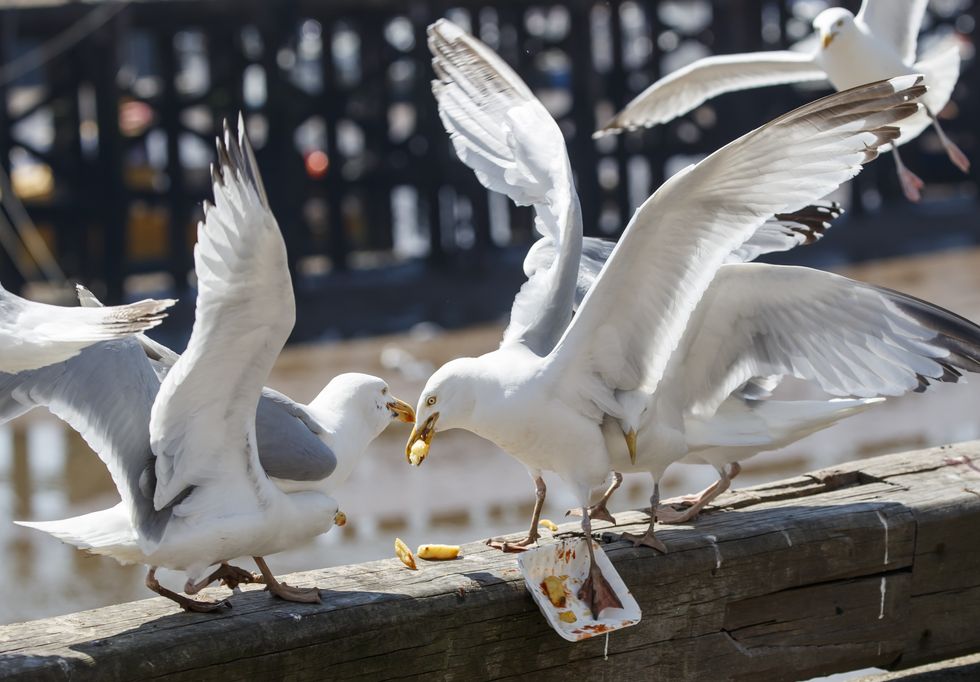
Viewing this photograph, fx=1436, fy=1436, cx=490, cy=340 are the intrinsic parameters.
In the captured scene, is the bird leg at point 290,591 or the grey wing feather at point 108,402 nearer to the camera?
the bird leg at point 290,591

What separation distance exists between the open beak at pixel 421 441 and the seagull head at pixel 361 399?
198 millimetres

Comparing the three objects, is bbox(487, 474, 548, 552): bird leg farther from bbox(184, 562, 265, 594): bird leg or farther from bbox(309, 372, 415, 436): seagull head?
bbox(184, 562, 265, 594): bird leg

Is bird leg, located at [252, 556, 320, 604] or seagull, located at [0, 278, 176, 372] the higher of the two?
seagull, located at [0, 278, 176, 372]

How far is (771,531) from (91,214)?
10.5 meters

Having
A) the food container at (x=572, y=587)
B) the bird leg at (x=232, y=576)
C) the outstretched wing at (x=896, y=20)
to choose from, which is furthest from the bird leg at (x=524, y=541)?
the outstretched wing at (x=896, y=20)

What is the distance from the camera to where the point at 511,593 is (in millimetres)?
3361

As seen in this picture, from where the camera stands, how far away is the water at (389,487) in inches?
261

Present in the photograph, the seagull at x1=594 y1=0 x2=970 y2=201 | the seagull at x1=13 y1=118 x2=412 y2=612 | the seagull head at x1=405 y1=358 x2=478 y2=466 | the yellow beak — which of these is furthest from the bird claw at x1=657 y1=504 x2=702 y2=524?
the seagull at x1=594 y1=0 x2=970 y2=201

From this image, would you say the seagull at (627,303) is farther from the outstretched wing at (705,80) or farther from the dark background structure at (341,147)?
the dark background structure at (341,147)

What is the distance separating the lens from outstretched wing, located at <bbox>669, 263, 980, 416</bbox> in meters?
3.96

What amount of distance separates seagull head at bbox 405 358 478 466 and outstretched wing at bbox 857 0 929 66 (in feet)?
11.8

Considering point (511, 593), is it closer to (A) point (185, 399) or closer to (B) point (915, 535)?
(A) point (185, 399)

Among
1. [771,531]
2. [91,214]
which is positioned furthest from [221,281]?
[91,214]

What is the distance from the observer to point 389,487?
786cm
